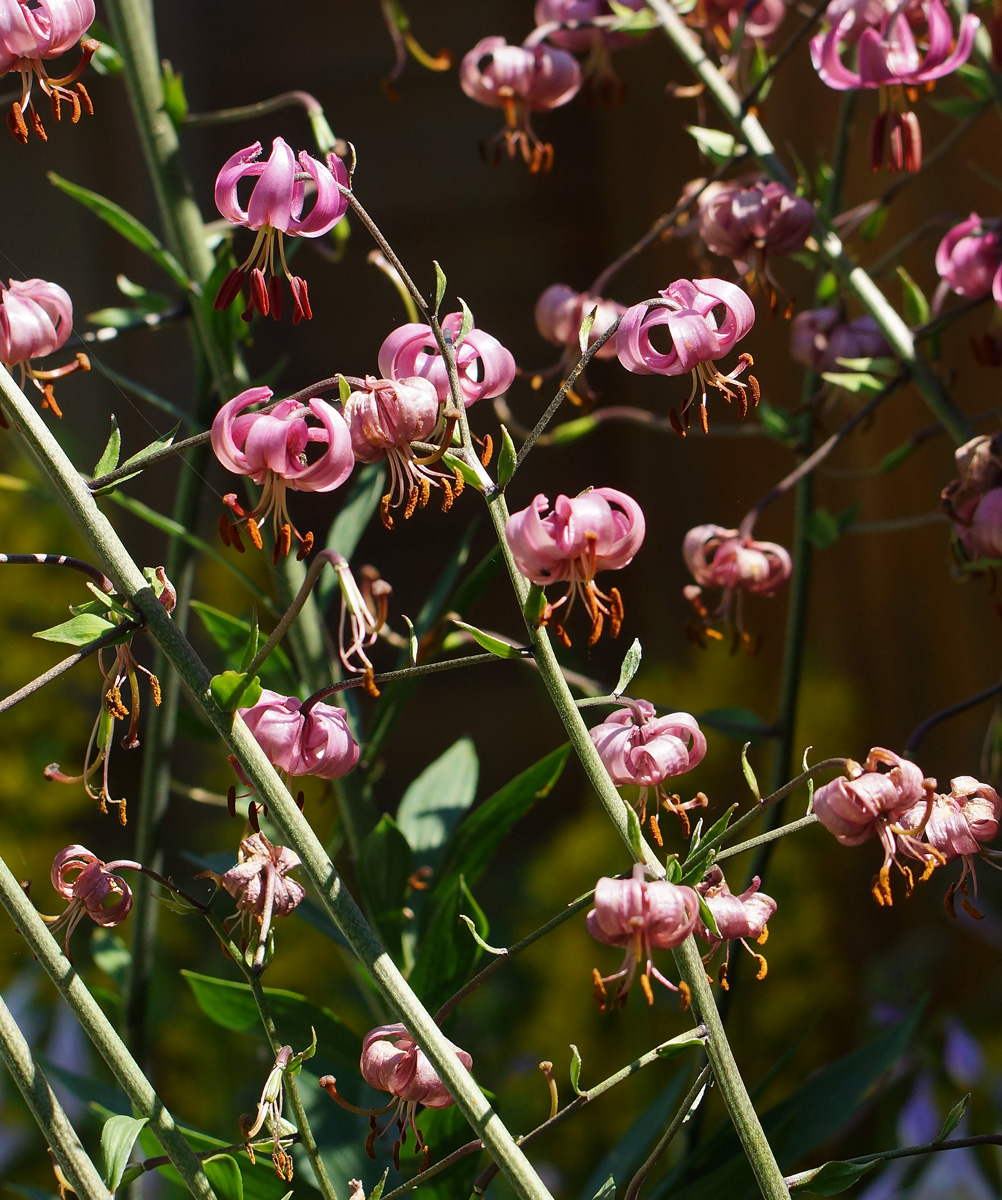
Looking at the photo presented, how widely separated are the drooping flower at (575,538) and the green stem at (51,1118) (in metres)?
0.18

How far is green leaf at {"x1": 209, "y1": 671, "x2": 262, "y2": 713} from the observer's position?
30 centimetres

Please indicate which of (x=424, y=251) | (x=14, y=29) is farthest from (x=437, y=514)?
(x=14, y=29)

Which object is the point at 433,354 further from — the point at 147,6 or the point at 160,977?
the point at 160,977

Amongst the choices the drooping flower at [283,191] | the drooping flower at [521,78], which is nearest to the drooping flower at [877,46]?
the drooping flower at [521,78]

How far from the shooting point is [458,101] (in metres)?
1.53

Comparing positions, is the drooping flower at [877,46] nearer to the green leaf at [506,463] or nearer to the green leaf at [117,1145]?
the green leaf at [506,463]

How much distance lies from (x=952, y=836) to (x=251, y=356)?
1.10m

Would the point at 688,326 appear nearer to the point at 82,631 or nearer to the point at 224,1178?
the point at 82,631

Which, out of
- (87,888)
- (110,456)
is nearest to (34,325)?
(110,456)

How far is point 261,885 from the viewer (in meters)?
0.33

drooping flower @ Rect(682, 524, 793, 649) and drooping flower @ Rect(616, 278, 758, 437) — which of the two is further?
drooping flower @ Rect(682, 524, 793, 649)

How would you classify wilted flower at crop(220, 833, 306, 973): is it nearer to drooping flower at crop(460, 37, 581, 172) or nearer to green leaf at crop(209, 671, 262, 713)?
green leaf at crop(209, 671, 262, 713)

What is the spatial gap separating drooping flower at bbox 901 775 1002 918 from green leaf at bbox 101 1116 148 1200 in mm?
231

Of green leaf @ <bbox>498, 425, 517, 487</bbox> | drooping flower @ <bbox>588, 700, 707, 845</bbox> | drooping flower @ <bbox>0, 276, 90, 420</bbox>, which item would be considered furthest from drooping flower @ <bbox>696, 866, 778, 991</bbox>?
drooping flower @ <bbox>0, 276, 90, 420</bbox>
